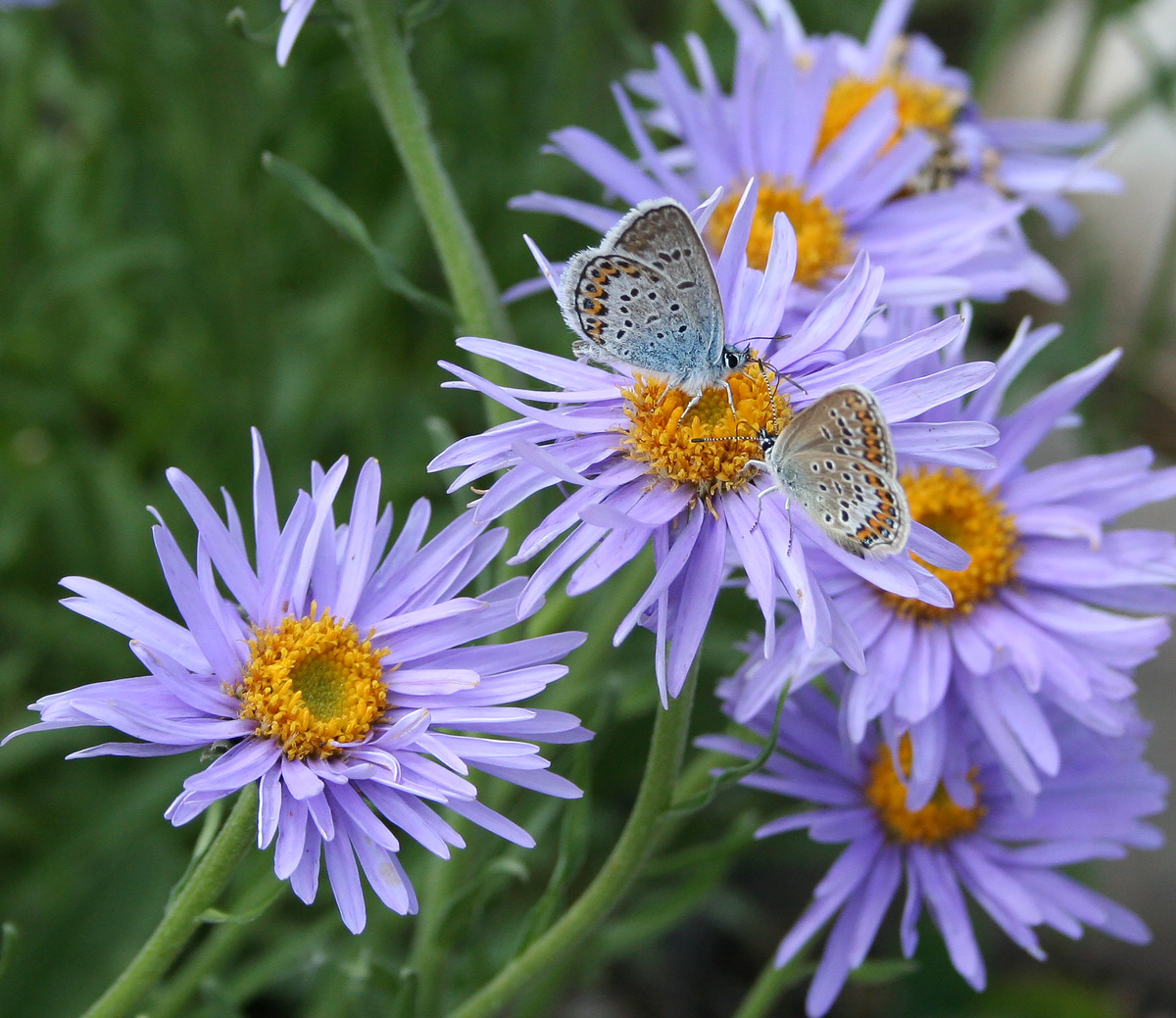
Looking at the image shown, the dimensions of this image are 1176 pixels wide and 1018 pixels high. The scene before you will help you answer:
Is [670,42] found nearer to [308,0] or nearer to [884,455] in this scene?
[308,0]

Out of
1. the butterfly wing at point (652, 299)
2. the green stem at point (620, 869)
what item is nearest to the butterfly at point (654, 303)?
the butterfly wing at point (652, 299)

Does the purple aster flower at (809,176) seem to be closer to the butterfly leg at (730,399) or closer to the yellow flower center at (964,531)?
the yellow flower center at (964,531)

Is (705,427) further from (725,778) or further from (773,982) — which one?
(773,982)

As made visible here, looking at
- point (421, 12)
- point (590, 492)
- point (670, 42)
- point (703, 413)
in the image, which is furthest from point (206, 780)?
point (670, 42)

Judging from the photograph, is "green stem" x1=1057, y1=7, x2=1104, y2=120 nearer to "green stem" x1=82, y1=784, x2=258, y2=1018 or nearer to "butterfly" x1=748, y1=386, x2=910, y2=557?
"butterfly" x1=748, y1=386, x2=910, y2=557

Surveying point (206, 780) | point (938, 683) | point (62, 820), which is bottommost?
point (62, 820)

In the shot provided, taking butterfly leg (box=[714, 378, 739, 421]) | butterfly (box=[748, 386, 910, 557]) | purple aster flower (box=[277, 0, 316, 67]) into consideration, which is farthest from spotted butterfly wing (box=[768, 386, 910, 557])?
purple aster flower (box=[277, 0, 316, 67])
